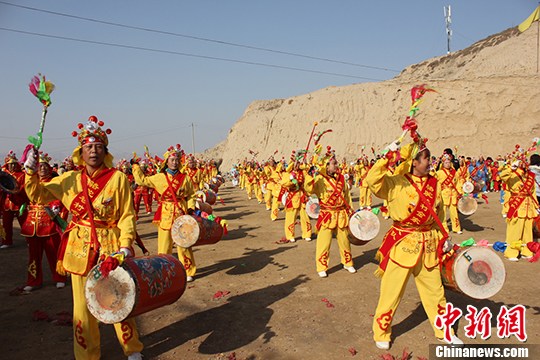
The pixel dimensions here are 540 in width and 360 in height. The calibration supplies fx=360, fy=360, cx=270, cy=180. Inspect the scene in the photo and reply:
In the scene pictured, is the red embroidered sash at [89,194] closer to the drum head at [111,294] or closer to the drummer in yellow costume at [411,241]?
the drum head at [111,294]

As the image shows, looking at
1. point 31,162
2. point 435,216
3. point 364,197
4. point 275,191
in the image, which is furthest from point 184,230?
point 364,197

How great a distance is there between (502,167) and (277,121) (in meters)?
50.1

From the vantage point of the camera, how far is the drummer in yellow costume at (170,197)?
670 cm

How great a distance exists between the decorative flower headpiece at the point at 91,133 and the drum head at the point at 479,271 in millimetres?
4129

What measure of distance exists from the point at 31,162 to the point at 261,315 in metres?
3.63

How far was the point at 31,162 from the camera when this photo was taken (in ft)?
11.8

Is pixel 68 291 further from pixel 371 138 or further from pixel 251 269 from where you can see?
pixel 371 138

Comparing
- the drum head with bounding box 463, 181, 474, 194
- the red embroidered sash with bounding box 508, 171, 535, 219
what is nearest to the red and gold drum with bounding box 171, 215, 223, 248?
the red embroidered sash with bounding box 508, 171, 535, 219

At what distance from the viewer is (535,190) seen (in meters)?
8.04

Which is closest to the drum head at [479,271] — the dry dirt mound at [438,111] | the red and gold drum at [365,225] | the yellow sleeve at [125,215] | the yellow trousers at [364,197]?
the red and gold drum at [365,225]

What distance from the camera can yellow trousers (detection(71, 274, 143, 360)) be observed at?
3.79 metres

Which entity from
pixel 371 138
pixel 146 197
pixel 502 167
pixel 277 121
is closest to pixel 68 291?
pixel 502 167

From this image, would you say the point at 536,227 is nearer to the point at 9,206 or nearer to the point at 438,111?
the point at 9,206

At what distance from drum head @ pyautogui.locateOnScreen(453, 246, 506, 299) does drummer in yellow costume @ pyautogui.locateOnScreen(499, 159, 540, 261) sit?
472 centimetres
